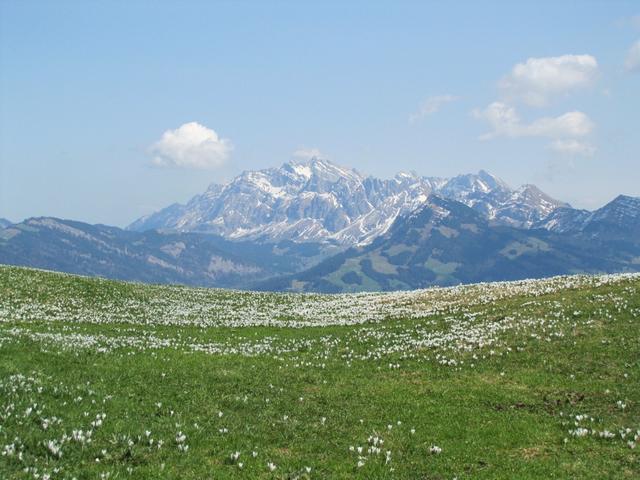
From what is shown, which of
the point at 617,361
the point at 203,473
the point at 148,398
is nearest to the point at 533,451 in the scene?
the point at 203,473

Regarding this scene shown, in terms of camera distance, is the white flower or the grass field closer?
the grass field

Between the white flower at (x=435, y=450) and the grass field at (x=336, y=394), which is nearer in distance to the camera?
the grass field at (x=336, y=394)

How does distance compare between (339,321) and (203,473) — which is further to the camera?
(339,321)

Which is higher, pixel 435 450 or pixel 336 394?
pixel 435 450

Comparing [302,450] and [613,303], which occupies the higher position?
[613,303]

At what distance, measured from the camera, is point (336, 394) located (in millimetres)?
21844

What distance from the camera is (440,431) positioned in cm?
1747

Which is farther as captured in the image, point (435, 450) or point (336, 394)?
point (336, 394)

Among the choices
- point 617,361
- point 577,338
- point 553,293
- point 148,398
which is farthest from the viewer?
point 553,293

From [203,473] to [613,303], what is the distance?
3036 centimetres

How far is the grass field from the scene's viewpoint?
14.0 meters

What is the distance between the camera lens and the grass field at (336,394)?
1398 cm

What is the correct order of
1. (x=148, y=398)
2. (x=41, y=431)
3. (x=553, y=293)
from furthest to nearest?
(x=553, y=293), (x=148, y=398), (x=41, y=431)

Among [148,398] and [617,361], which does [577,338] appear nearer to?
[617,361]
